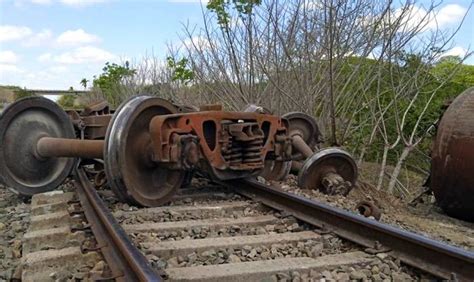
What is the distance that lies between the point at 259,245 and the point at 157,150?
1.36 meters

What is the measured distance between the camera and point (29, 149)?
5762 millimetres

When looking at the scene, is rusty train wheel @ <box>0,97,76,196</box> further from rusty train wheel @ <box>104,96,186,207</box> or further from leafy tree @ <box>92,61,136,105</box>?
leafy tree @ <box>92,61,136,105</box>

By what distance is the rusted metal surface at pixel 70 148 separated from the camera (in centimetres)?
496

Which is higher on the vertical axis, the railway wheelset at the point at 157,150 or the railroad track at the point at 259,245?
the railway wheelset at the point at 157,150

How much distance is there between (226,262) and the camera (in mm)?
3033

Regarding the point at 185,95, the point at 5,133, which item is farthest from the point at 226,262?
the point at 185,95

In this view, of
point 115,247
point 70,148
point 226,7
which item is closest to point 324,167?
point 70,148

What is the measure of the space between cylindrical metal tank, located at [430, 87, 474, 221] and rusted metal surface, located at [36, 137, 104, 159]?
12.3 feet

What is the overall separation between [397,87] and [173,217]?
24.8 ft

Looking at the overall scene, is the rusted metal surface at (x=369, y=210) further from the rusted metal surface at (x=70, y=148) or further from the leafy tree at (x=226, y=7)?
the leafy tree at (x=226, y=7)

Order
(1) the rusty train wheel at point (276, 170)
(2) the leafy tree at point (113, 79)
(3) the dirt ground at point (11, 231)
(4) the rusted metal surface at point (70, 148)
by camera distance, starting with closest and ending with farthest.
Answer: (3) the dirt ground at point (11, 231) → (4) the rusted metal surface at point (70, 148) → (1) the rusty train wheel at point (276, 170) → (2) the leafy tree at point (113, 79)

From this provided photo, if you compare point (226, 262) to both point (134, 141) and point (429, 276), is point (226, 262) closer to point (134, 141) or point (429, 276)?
point (429, 276)

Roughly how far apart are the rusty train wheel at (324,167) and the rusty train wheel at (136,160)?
1.33 metres

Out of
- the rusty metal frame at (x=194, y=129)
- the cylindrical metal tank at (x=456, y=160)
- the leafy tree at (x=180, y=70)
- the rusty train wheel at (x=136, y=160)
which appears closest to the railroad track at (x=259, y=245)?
the rusty train wheel at (x=136, y=160)
